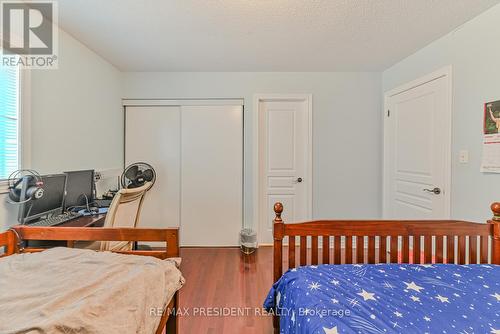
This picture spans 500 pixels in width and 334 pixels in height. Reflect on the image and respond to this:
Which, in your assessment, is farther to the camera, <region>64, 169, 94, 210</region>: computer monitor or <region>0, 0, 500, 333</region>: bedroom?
<region>64, 169, 94, 210</region>: computer monitor

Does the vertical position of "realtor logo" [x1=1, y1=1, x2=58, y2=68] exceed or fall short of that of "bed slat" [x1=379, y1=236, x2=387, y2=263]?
it exceeds it

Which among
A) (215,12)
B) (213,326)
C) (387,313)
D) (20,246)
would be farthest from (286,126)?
(20,246)

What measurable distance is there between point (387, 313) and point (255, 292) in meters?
1.50

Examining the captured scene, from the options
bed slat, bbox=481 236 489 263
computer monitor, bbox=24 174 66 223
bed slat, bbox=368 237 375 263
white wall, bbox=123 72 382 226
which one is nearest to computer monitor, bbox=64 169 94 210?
computer monitor, bbox=24 174 66 223

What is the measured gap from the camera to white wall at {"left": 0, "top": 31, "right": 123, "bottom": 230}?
6.51 feet

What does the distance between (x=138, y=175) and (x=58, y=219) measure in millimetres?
1251

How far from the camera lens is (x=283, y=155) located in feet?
11.1

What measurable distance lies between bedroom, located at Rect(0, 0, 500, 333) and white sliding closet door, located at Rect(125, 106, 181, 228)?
0.06 feet

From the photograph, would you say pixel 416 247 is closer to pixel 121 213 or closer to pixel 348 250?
pixel 348 250

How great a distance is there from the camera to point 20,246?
1318 millimetres

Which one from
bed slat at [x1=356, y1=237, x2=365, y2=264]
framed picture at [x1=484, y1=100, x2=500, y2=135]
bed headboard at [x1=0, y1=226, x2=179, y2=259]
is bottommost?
bed slat at [x1=356, y1=237, x2=365, y2=264]

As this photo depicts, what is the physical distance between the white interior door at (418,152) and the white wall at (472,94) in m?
0.10

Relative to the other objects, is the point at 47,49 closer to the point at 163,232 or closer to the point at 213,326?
the point at 163,232

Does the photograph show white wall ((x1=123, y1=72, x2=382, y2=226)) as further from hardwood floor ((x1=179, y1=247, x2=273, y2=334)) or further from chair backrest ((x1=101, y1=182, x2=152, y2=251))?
chair backrest ((x1=101, y1=182, x2=152, y2=251))
